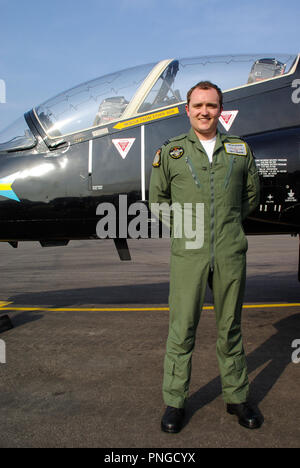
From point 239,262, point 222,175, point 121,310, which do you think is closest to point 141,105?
point 222,175

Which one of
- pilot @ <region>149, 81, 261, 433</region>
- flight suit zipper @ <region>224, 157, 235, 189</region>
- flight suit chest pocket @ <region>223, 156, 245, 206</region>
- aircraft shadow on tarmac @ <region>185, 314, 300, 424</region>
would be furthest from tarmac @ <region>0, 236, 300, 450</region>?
flight suit zipper @ <region>224, 157, 235, 189</region>

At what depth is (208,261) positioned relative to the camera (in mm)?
2781

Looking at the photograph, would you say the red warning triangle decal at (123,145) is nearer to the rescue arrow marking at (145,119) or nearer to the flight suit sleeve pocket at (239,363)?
the rescue arrow marking at (145,119)

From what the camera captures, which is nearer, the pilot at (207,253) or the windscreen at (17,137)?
the pilot at (207,253)

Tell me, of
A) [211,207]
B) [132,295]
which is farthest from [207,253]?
[132,295]

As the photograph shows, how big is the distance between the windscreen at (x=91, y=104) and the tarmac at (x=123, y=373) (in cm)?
258

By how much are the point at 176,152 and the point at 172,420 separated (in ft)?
6.20

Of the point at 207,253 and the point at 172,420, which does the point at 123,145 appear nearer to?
the point at 207,253

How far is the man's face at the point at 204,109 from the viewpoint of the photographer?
9.20 ft

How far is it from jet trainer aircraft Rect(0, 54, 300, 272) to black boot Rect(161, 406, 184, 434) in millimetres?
2425

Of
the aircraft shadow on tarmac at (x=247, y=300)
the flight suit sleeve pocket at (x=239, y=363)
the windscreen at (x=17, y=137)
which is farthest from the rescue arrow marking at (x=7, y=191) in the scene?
the flight suit sleeve pocket at (x=239, y=363)

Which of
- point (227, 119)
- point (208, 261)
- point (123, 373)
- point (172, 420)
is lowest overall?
point (123, 373)

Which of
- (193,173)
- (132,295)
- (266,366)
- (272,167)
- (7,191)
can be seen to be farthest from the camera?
(132,295)
